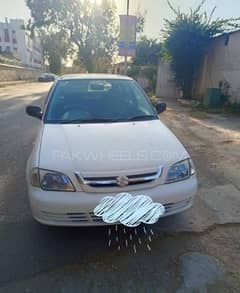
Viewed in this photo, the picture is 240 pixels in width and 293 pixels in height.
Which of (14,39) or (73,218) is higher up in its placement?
(14,39)

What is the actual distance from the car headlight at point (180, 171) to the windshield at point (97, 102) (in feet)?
3.53

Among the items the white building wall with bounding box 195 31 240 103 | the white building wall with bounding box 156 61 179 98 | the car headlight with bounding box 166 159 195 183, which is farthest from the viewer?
the white building wall with bounding box 156 61 179 98

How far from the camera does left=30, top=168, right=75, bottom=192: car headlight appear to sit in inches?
88.0

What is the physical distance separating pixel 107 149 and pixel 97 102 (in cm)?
137

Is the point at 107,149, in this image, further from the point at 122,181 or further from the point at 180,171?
the point at 180,171

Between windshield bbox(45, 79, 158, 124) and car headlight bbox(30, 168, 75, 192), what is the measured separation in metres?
1.09

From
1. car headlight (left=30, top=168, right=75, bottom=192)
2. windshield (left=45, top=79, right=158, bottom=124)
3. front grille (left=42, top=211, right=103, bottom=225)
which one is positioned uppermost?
windshield (left=45, top=79, right=158, bottom=124)

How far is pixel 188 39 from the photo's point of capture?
45.4 ft

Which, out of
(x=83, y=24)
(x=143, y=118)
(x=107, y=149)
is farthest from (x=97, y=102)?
(x=83, y=24)

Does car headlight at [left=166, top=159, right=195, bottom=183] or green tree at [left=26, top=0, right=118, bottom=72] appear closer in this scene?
car headlight at [left=166, top=159, right=195, bottom=183]

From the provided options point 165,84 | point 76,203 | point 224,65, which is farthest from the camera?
point 165,84

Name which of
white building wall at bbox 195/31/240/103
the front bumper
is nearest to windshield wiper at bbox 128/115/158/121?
the front bumper

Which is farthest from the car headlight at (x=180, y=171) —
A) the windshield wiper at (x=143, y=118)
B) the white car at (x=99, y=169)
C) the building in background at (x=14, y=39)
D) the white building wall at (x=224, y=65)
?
the building in background at (x=14, y=39)

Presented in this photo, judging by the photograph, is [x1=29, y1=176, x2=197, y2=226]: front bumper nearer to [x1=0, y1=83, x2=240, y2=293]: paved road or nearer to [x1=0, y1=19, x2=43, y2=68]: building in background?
[x1=0, y1=83, x2=240, y2=293]: paved road
